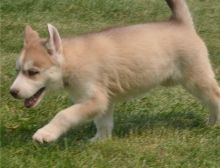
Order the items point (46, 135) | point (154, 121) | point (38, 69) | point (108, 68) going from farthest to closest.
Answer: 1. point (154, 121)
2. point (108, 68)
3. point (38, 69)
4. point (46, 135)

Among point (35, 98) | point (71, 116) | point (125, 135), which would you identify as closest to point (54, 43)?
point (35, 98)

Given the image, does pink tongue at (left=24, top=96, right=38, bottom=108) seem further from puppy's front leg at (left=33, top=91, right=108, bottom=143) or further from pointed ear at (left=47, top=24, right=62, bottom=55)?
pointed ear at (left=47, top=24, right=62, bottom=55)

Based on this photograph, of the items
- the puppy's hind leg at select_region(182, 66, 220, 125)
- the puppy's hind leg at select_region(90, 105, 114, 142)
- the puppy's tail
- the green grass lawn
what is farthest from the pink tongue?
the puppy's tail

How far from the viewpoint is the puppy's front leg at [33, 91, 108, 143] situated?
505 cm

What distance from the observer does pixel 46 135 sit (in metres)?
5.04

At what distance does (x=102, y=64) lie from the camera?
212 inches

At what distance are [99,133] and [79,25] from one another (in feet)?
14.6

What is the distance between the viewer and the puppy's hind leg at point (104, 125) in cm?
568

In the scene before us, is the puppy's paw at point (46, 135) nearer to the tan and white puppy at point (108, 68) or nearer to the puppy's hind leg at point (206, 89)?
the tan and white puppy at point (108, 68)

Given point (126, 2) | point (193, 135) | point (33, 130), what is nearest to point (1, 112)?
point (33, 130)

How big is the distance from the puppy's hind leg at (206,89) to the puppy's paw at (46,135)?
55.9 inches

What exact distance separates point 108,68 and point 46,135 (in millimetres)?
809

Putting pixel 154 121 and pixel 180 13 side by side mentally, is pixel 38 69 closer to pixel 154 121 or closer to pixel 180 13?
pixel 154 121

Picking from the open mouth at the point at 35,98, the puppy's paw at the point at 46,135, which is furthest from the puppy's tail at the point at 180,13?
the puppy's paw at the point at 46,135
